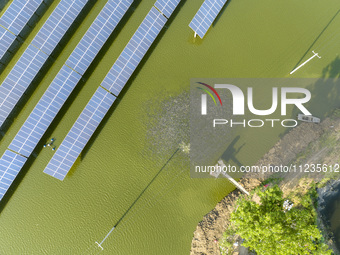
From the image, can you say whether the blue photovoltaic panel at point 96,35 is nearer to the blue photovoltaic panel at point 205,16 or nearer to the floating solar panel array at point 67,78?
the floating solar panel array at point 67,78

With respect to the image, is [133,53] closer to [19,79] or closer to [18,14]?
[19,79]

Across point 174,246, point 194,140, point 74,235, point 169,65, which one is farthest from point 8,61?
point 174,246

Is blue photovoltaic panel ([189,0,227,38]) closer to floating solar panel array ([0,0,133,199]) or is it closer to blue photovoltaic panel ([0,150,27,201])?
floating solar panel array ([0,0,133,199])

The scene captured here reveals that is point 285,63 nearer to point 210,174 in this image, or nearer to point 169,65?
point 169,65

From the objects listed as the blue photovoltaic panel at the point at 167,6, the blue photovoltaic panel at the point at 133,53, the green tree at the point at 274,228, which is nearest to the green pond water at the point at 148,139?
the blue photovoltaic panel at the point at 167,6

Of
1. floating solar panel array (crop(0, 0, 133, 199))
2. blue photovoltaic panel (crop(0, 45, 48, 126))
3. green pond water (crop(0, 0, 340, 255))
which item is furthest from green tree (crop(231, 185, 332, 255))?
blue photovoltaic panel (crop(0, 45, 48, 126))

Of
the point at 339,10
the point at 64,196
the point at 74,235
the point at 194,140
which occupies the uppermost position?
the point at 339,10
